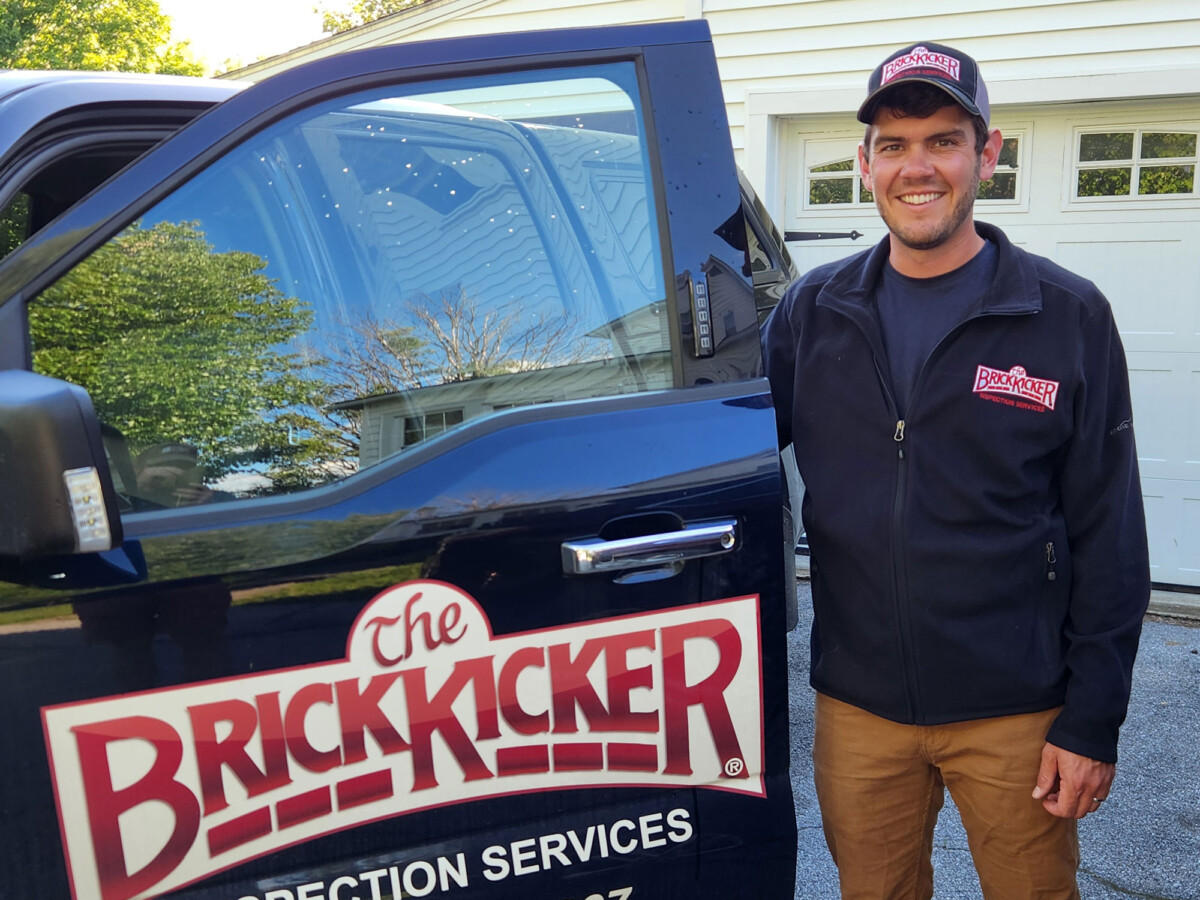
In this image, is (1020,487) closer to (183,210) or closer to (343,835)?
(343,835)

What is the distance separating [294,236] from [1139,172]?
14.9 ft

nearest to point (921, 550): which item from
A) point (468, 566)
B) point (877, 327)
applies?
point (877, 327)

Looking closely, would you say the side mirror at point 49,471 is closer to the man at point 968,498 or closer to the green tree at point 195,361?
the green tree at point 195,361

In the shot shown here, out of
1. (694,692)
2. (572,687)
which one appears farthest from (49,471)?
(694,692)

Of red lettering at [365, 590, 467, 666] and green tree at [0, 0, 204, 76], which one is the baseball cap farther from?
green tree at [0, 0, 204, 76]

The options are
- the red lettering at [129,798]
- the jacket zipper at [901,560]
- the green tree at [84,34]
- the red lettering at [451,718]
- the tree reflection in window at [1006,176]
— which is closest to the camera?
the red lettering at [129,798]

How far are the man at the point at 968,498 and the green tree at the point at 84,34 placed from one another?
11.7m

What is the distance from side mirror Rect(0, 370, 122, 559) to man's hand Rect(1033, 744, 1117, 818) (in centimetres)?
149

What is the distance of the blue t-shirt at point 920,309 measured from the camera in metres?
1.77

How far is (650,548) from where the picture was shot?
1617 millimetres

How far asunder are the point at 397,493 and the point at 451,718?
0.34 meters

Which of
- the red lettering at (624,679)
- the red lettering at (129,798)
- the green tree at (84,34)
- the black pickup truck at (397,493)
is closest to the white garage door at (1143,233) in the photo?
the black pickup truck at (397,493)

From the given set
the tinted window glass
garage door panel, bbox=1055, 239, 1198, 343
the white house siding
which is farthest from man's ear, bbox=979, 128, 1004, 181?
garage door panel, bbox=1055, 239, 1198, 343

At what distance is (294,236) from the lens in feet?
5.65
